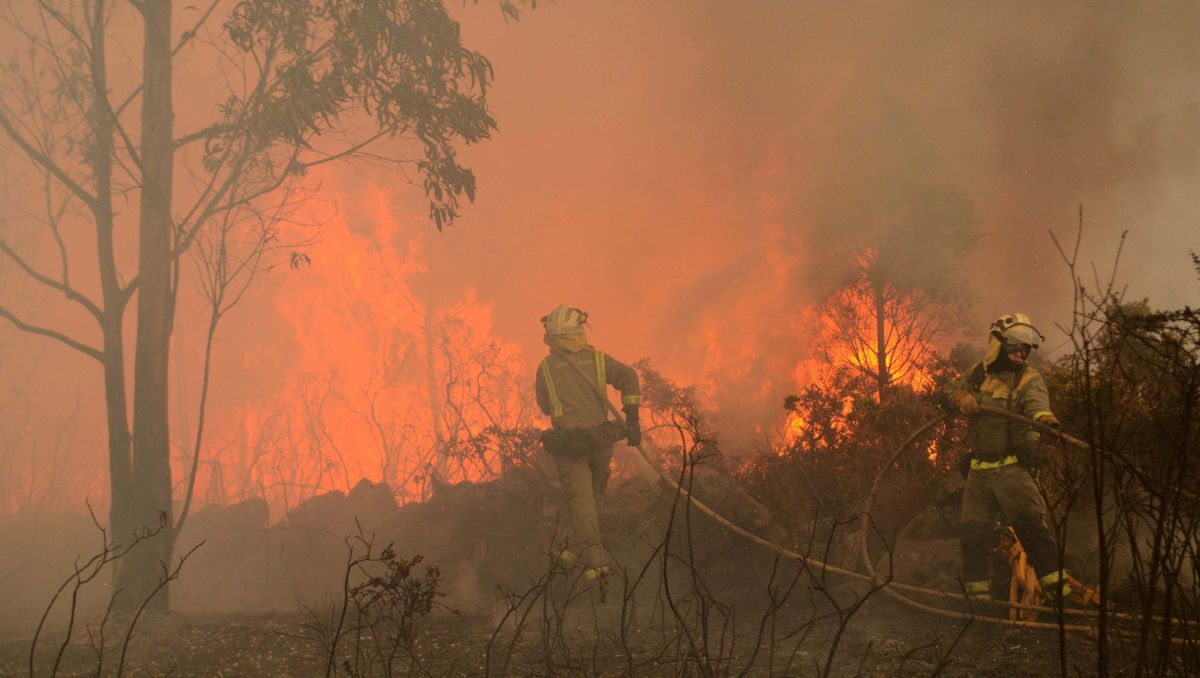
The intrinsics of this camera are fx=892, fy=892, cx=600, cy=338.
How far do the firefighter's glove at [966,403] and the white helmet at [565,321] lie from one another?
281 centimetres

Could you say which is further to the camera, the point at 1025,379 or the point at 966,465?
the point at 966,465

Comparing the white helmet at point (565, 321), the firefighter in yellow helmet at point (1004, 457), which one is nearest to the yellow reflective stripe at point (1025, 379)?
the firefighter in yellow helmet at point (1004, 457)

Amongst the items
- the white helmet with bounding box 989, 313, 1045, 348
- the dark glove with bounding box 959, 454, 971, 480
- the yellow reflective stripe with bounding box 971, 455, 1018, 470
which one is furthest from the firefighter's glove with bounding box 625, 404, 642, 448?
the white helmet with bounding box 989, 313, 1045, 348

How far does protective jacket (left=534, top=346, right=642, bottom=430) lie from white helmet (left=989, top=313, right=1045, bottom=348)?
2649 mm

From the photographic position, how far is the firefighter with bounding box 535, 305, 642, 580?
6.64 metres

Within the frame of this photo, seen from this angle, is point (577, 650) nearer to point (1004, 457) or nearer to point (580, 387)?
point (580, 387)

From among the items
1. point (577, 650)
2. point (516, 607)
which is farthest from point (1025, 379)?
point (516, 607)

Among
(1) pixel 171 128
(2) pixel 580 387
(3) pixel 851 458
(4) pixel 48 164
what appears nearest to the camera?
(2) pixel 580 387

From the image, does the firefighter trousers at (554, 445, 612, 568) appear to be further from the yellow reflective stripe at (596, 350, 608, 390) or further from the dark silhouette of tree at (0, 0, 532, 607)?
the dark silhouette of tree at (0, 0, 532, 607)

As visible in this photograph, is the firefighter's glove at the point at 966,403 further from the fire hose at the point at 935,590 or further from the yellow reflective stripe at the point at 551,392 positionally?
the yellow reflective stripe at the point at 551,392

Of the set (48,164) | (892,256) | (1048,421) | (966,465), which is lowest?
(966,465)

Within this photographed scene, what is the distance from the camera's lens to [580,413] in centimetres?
673

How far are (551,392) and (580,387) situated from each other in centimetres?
22

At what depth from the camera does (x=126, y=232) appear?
2903 cm
